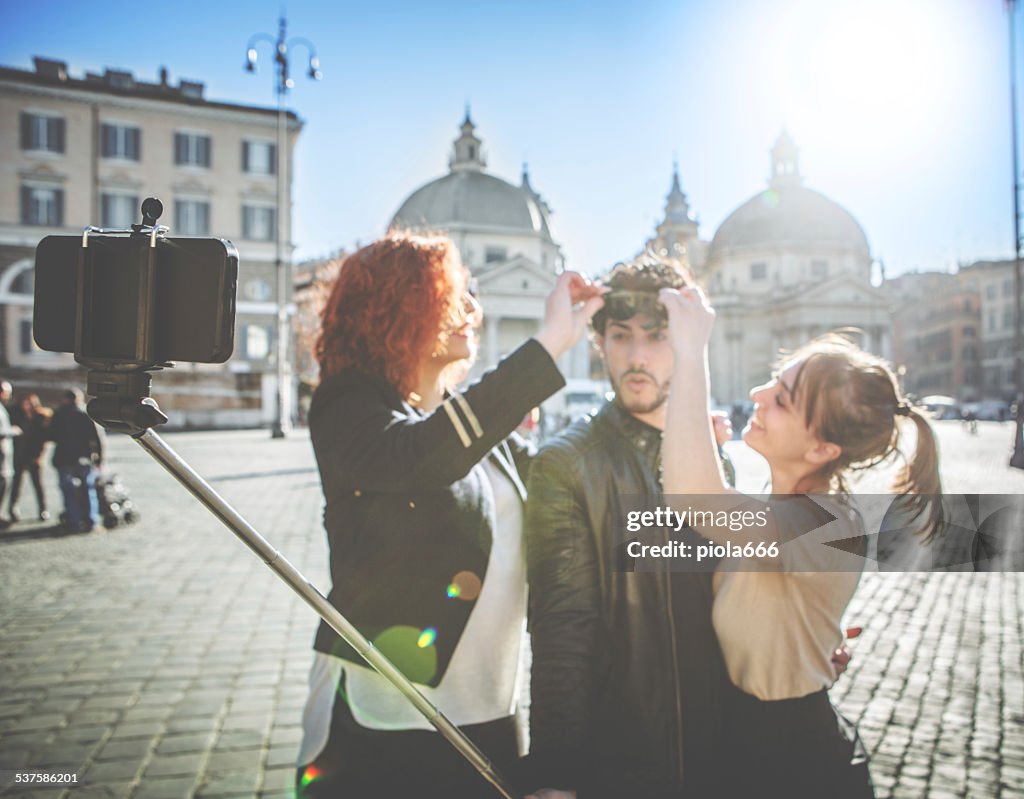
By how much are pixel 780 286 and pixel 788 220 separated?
118 cm

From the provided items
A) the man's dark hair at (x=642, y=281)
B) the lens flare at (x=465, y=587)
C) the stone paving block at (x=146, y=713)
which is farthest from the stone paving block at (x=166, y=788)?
the man's dark hair at (x=642, y=281)

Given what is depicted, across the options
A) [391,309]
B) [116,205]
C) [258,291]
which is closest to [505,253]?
[391,309]

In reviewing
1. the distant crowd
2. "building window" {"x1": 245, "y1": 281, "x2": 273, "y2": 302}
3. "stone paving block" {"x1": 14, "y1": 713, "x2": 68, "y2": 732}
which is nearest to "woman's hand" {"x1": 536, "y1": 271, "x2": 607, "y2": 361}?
"stone paving block" {"x1": 14, "y1": 713, "x2": 68, "y2": 732}

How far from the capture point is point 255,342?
33.2 meters

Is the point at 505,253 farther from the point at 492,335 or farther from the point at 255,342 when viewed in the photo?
the point at 255,342

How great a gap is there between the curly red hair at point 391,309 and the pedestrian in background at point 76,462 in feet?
30.9

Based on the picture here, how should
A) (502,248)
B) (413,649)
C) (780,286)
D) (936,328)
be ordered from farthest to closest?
1. (502,248)
2. (936,328)
3. (780,286)
4. (413,649)

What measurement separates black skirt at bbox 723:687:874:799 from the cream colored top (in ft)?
0.14

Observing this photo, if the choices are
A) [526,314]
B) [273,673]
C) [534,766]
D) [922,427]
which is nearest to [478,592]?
[534,766]

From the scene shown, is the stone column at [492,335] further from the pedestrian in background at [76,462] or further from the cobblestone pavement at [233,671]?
the pedestrian in background at [76,462]

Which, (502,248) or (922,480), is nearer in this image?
(922,480)

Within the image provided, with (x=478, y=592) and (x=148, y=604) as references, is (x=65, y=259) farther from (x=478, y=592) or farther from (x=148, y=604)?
(x=148, y=604)

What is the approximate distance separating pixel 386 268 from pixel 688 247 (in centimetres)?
233

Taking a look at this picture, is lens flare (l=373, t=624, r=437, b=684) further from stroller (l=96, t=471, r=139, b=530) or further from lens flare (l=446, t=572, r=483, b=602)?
stroller (l=96, t=471, r=139, b=530)
